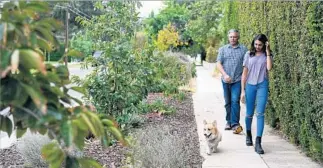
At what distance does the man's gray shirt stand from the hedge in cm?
56

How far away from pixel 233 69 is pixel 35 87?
639 cm

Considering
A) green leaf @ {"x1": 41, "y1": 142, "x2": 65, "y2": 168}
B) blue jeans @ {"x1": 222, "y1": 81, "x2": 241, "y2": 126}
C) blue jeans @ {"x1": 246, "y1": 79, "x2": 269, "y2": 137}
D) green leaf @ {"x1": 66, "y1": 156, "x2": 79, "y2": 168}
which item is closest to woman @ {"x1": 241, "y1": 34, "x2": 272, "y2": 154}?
blue jeans @ {"x1": 246, "y1": 79, "x2": 269, "y2": 137}

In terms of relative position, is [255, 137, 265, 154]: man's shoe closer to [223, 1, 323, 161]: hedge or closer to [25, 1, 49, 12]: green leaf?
[223, 1, 323, 161]: hedge

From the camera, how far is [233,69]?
7809 millimetres

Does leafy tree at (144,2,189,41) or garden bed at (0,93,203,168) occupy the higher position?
leafy tree at (144,2,189,41)

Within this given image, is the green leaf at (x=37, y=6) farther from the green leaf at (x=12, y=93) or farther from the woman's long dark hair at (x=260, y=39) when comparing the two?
the woman's long dark hair at (x=260, y=39)

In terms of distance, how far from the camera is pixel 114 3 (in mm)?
8164

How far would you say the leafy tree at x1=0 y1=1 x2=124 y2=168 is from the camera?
5.19 ft

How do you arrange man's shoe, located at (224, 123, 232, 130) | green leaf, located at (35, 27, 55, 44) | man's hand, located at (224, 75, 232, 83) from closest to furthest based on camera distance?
1. green leaf, located at (35, 27, 55, 44)
2. man's hand, located at (224, 75, 232, 83)
3. man's shoe, located at (224, 123, 232, 130)

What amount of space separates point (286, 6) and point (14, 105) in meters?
5.91

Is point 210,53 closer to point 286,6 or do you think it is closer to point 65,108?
point 286,6

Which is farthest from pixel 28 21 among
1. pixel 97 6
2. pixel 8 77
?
pixel 97 6

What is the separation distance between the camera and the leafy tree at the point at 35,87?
158 centimetres

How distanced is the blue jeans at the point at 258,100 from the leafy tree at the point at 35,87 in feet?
16.2
